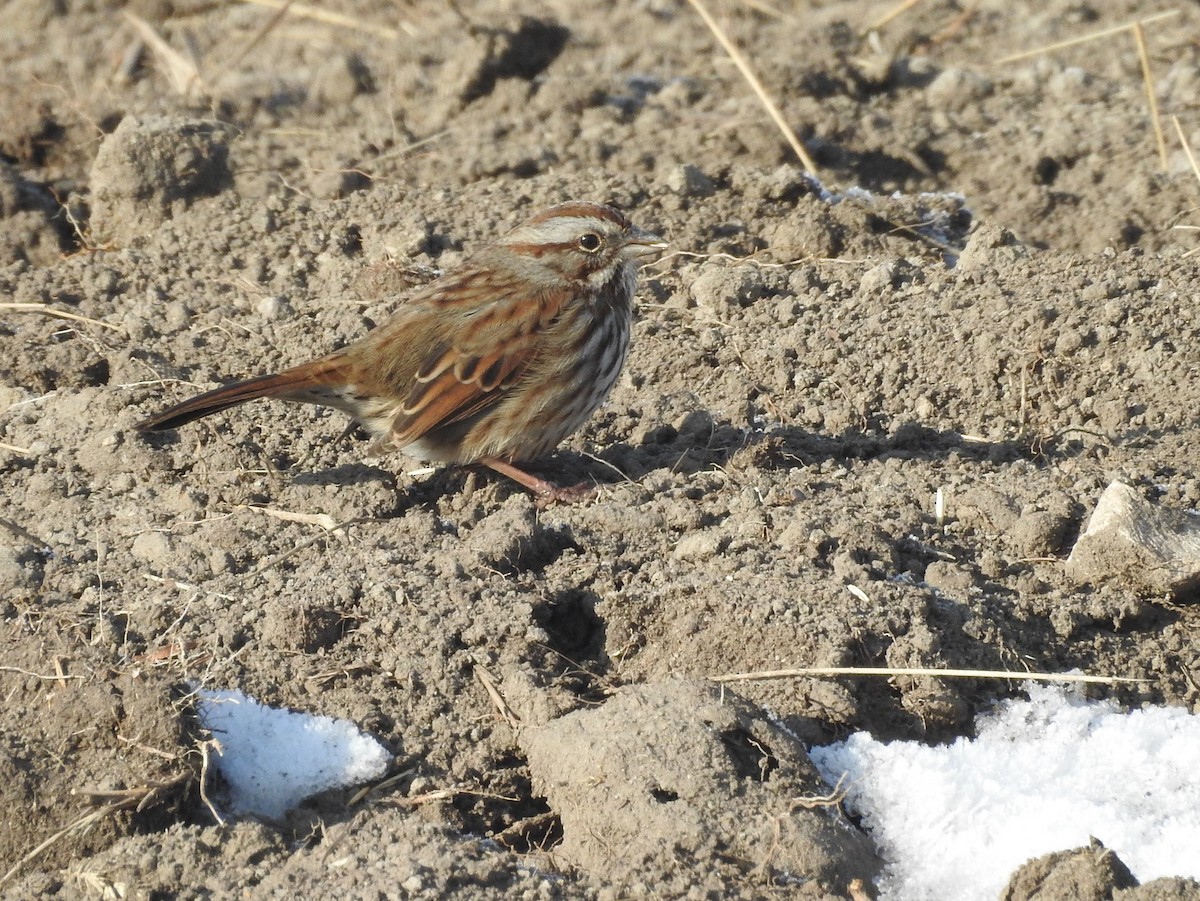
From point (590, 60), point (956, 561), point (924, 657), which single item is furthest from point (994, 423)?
point (590, 60)

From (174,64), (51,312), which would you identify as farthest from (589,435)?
(174,64)

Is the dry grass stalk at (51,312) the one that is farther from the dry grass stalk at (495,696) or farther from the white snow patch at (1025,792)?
the white snow patch at (1025,792)

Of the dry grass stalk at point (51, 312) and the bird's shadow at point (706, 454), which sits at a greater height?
the dry grass stalk at point (51, 312)

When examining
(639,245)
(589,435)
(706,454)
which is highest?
(639,245)

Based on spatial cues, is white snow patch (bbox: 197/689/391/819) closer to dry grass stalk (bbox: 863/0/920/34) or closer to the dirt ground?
the dirt ground

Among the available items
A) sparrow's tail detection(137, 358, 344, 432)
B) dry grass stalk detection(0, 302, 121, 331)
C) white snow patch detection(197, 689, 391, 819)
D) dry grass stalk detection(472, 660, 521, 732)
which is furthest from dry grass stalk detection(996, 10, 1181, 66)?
white snow patch detection(197, 689, 391, 819)

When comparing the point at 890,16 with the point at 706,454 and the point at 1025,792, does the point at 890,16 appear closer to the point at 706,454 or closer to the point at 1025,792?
the point at 706,454

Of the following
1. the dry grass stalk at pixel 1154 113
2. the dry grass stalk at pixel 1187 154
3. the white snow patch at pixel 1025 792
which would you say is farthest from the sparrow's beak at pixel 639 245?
the dry grass stalk at pixel 1154 113
